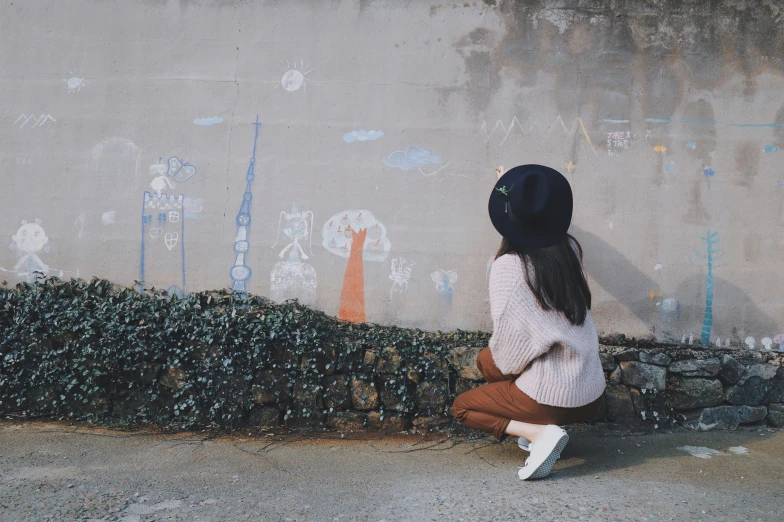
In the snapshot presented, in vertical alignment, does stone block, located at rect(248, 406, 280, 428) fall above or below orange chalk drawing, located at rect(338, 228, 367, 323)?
below

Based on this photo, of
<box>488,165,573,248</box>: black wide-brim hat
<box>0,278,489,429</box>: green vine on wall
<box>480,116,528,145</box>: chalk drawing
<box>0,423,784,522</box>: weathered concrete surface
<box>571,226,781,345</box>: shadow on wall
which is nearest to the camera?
<box>0,423,784,522</box>: weathered concrete surface

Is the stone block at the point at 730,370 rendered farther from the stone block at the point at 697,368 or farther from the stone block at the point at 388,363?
the stone block at the point at 388,363

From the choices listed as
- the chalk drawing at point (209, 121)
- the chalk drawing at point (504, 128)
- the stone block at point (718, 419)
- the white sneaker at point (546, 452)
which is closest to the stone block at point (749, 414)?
the stone block at point (718, 419)

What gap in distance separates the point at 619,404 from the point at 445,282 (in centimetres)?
145

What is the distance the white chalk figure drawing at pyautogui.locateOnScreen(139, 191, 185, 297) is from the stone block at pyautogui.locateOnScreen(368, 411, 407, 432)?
186 centimetres

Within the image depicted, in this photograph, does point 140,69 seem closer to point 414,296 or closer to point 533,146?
point 414,296

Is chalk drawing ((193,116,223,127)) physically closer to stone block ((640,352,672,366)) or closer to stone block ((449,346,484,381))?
stone block ((449,346,484,381))

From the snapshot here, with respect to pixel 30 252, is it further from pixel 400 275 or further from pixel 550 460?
pixel 550 460

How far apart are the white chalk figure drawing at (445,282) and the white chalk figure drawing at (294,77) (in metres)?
1.69

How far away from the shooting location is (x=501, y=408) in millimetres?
3412

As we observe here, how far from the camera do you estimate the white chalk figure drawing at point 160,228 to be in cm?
465

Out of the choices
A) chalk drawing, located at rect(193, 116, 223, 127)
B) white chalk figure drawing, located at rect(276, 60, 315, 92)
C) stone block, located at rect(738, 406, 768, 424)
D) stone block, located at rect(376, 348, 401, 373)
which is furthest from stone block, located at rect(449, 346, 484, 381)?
chalk drawing, located at rect(193, 116, 223, 127)

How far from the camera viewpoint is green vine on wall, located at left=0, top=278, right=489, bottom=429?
4.07 metres

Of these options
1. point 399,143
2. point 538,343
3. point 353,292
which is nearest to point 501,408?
point 538,343
